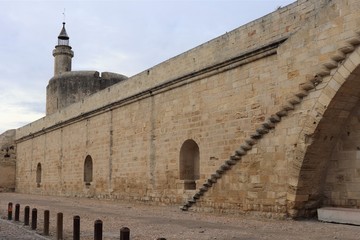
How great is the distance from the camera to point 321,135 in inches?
323

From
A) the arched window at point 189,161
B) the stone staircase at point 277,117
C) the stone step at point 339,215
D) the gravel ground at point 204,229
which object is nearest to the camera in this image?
the gravel ground at point 204,229

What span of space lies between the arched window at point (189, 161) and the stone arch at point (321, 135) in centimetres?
434

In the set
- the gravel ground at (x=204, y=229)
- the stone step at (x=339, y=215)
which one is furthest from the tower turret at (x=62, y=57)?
the stone step at (x=339, y=215)

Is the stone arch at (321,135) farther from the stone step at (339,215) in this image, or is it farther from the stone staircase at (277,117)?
the stone step at (339,215)

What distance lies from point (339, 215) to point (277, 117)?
2144 millimetres

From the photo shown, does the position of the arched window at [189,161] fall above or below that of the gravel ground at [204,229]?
above

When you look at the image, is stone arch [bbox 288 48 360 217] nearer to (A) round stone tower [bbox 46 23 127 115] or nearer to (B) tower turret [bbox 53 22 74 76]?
(A) round stone tower [bbox 46 23 127 115]

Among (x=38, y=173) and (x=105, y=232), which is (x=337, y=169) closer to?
(x=105, y=232)

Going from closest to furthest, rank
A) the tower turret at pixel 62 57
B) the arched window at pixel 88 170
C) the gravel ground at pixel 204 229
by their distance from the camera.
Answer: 1. the gravel ground at pixel 204 229
2. the arched window at pixel 88 170
3. the tower turret at pixel 62 57

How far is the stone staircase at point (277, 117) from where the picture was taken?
7.77 metres

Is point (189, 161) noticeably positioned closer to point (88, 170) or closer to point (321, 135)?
point (321, 135)

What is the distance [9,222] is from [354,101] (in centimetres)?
656

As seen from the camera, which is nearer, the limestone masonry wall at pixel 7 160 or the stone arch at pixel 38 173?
the stone arch at pixel 38 173

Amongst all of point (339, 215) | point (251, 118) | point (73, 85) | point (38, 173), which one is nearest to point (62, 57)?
point (73, 85)
